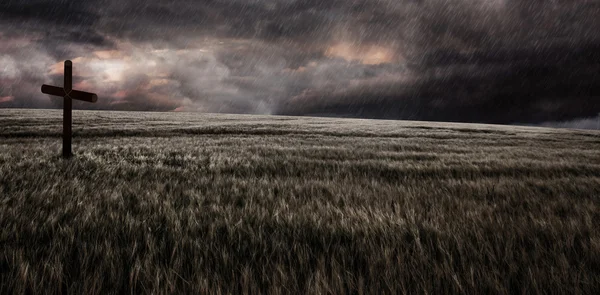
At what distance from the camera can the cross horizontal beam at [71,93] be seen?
277 inches

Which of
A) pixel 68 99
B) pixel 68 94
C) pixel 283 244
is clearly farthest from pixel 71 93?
pixel 283 244

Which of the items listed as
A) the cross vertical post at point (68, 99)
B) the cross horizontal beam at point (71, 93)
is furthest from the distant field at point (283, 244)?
the cross horizontal beam at point (71, 93)

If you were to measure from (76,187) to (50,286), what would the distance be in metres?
2.88

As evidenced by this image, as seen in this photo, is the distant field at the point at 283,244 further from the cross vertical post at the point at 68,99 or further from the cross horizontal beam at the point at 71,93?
the cross horizontal beam at the point at 71,93

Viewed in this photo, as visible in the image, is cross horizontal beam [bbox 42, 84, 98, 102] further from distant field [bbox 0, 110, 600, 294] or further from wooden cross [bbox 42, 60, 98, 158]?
distant field [bbox 0, 110, 600, 294]

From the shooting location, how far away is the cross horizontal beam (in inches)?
277

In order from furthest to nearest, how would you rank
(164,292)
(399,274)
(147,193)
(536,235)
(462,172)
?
(462,172) → (147,193) → (536,235) → (399,274) → (164,292)

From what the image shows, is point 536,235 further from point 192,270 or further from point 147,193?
point 147,193

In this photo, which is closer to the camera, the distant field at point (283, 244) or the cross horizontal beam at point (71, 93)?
the distant field at point (283, 244)

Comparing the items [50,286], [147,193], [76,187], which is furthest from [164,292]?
[76,187]

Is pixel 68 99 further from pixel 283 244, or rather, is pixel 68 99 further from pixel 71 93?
pixel 283 244

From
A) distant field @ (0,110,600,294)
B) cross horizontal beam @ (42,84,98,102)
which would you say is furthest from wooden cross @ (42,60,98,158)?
distant field @ (0,110,600,294)

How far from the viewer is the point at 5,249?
182 cm

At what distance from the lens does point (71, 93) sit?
7270mm
